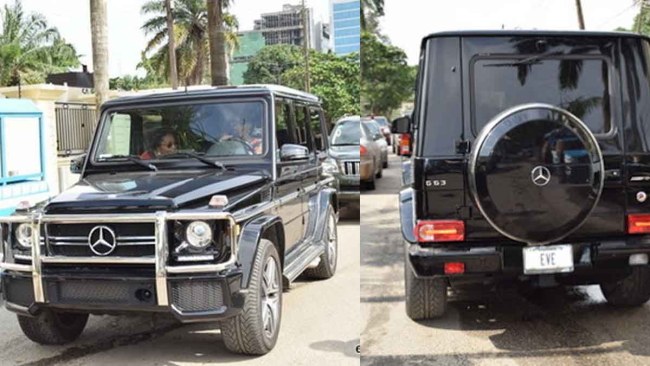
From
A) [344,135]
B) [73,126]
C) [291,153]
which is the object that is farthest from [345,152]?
[73,126]

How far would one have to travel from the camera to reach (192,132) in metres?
5.50

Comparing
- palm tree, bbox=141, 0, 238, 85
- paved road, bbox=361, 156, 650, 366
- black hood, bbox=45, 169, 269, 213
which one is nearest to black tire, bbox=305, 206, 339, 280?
paved road, bbox=361, 156, 650, 366

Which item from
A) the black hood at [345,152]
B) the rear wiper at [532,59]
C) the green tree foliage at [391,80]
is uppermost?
the green tree foliage at [391,80]

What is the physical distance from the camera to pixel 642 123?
15.3 feet

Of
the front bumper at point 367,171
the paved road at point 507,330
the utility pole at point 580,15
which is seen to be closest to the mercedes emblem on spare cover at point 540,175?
the paved road at point 507,330

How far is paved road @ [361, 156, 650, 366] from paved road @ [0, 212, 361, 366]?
211 mm

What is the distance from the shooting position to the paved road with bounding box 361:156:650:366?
4445 mm

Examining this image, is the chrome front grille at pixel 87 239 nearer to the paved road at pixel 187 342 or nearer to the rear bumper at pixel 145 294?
the rear bumper at pixel 145 294

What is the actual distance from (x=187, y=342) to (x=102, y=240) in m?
1.19

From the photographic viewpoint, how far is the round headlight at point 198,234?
13.5 ft

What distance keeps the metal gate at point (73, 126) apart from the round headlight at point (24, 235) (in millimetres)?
10400

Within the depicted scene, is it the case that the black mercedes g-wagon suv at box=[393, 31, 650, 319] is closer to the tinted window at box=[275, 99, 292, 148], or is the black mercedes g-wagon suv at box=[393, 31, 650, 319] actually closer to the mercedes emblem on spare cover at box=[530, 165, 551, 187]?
the mercedes emblem on spare cover at box=[530, 165, 551, 187]

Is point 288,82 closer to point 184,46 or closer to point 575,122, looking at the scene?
point 184,46

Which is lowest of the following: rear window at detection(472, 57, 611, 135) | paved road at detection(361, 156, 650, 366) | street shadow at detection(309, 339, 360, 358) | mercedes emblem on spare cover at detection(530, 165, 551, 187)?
street shadow at detection(309, 339, 360, 358)
